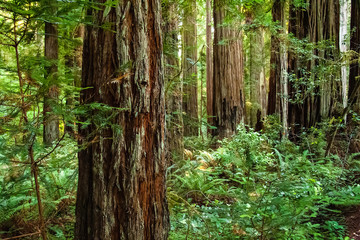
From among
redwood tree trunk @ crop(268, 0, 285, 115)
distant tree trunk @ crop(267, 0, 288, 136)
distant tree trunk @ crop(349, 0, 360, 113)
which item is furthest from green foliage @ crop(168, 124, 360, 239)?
redwood tree trunk @ crop(268, 0, 285, 115)

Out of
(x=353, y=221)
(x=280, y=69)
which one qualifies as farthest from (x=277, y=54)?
(x=353, y=221)

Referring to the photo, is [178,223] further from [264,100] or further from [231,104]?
[264,100]

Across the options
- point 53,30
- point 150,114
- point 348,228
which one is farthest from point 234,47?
point 150,114

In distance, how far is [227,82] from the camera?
8.52 metres

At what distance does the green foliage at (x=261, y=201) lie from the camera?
2.58m

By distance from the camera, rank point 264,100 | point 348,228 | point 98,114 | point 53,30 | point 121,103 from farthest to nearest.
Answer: point 264,100 → point 53,30 → point 348,228 → point 121,103 → point 98,114

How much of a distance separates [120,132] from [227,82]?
693cm

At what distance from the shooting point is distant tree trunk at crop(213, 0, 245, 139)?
27.7 ft

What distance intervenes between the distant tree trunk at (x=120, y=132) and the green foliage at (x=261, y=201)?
0.82 meters

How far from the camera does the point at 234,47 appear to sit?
8.66m

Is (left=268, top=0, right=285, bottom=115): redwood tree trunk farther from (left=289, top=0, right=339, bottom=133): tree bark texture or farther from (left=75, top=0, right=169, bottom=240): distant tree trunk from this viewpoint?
(left=75, top=0, right=169, bottom=240): distant tree trunk

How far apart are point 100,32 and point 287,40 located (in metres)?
6.16

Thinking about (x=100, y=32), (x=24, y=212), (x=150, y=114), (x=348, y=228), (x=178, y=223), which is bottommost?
(x=348, y=228)

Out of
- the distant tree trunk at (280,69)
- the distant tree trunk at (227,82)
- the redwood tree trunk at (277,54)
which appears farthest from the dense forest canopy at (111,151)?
the distant tree trunk at (227,82)
